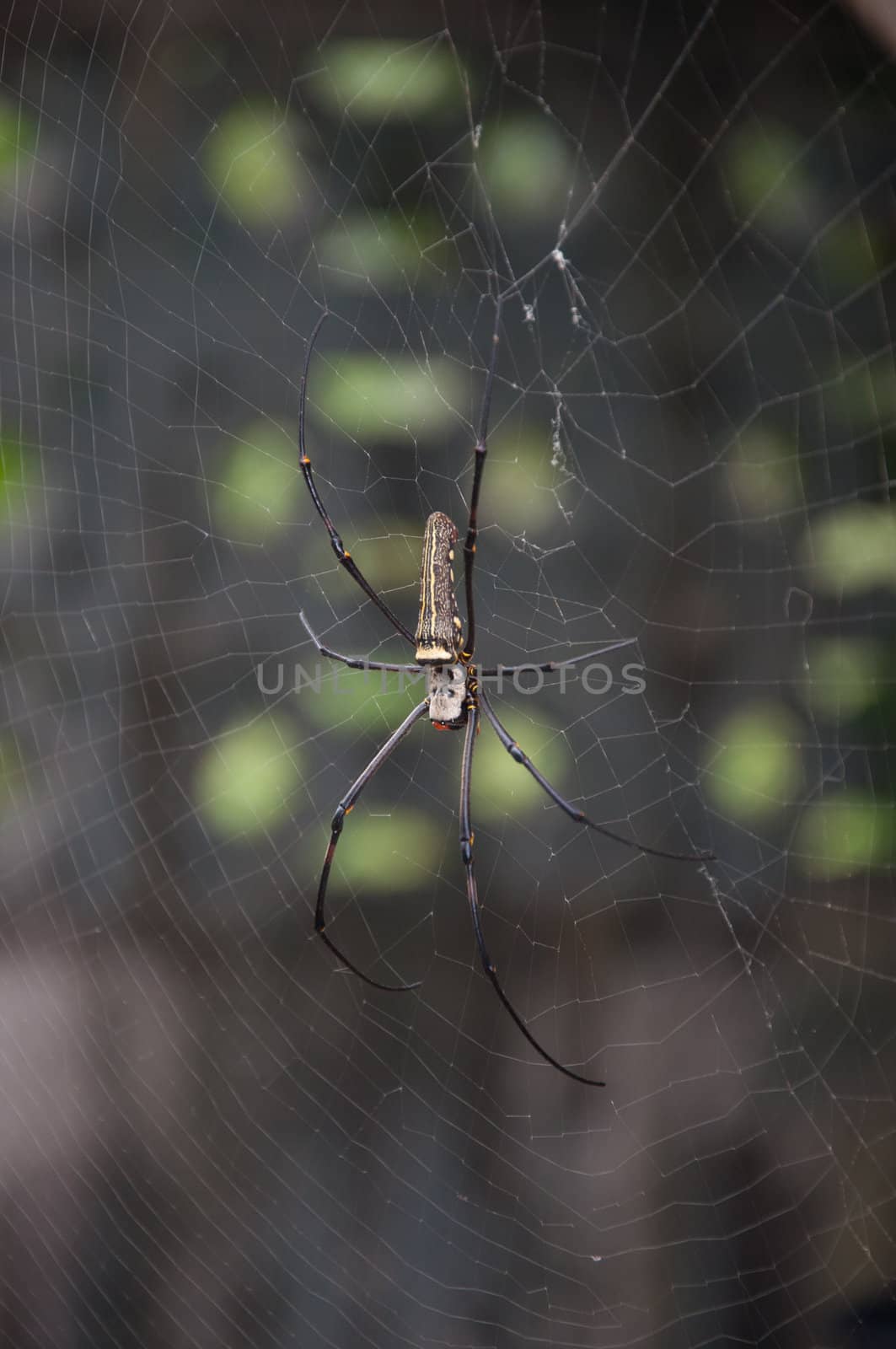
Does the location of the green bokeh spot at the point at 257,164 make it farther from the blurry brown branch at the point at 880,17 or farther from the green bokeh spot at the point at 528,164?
the blurry brown branch at the point at 880,17

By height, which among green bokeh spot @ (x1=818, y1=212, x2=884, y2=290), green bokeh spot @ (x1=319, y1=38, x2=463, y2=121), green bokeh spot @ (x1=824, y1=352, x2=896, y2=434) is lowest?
green bokeh spot @ (x1=824, y1=352, x2=896, y2=434)

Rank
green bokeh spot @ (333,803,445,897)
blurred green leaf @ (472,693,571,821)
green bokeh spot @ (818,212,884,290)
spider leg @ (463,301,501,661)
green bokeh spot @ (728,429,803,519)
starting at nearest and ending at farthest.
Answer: spider leg @ (463,301,501,661), green bokeh spot @ (818,212,884,290), green bokeh spot @ (728,429,803,519), blurred green leaf @ (472,693,571,821), green bokeh spot @ (333,803,445,897)

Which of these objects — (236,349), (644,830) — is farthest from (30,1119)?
(236,349)

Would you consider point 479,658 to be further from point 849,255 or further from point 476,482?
point 849,255

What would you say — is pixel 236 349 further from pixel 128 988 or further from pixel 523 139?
pixel 128 988

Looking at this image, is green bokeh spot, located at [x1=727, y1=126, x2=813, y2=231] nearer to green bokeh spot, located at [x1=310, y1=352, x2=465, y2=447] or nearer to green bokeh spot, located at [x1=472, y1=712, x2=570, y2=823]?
green bokeh spot, located at [x1=310, y1=352, x2=465, y2=447]

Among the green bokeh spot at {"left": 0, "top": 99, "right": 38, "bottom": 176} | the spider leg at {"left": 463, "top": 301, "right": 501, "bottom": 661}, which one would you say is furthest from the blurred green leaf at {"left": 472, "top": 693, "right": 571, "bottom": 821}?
the green bokeh spot at {"left": 0, "top": 99, "right": 38, "bottom": 176}

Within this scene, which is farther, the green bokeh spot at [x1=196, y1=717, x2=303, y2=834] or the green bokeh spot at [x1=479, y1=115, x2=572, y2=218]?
the green bokeh spot at [x1=196, y1=717, x2=303, y2=834]

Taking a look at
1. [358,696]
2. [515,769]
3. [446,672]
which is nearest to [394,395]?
[446,672]
